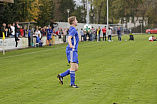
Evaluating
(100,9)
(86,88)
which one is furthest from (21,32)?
(100,9)

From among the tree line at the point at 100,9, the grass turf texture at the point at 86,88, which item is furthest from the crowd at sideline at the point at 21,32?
the tree line at the point at 100,9

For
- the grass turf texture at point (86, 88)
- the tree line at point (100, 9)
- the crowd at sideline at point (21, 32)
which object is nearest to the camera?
the grass turf texture at point (86, 88)

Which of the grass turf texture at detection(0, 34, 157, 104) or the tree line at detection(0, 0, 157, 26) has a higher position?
the tree line at detection(0, 0, 157, 26)

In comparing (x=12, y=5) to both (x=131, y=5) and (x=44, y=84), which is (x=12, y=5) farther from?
(x=131, y=5)

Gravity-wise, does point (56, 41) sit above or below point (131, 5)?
below

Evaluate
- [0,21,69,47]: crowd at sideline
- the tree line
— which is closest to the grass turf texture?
[0,21,69,47]: crowd at sideline

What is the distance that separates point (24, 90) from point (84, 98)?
85.0 inches

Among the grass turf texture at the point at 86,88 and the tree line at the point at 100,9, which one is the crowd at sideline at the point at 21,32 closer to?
the grass turf texture at the point at 86,88

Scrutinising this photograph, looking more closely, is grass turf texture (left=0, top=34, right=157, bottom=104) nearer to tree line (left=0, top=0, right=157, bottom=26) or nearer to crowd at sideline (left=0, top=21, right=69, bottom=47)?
crowd at sideline (left=0, top=21, right=69, bottom=47)

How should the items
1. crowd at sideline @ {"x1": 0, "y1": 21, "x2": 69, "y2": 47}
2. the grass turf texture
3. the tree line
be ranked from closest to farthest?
the grass turf texture, crowd at sideline @ {"x1": 0, "y1": 21, "x2": 69, "y2": 47}, the tree line

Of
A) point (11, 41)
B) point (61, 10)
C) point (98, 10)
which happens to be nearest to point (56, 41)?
point (11, 41)

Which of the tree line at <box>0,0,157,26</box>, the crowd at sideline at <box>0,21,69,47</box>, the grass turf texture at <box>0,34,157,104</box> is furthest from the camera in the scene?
the tree line at <box>0,0,157,26</box>

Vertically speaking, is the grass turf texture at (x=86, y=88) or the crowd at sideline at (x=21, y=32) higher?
the crowd at sideline at (x=21, y=32)

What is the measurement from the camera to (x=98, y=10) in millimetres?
126250
